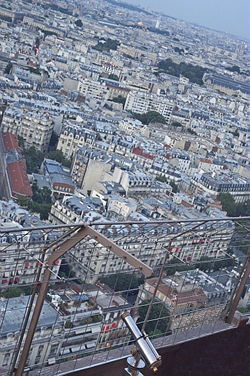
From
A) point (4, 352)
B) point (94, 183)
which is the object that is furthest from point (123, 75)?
point (4, 352)

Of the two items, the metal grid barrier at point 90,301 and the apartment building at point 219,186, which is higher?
the metal grid barrier at point 90,301

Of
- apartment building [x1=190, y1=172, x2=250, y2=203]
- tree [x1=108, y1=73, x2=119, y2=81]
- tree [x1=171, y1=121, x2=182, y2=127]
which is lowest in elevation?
tree [x1=108, y1=73, x2=119, y2=81]

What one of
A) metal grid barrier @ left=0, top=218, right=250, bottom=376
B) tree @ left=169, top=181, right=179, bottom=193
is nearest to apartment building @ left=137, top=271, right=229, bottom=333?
metal grid barrier @ left=0, top=218, right=250, bottom=376

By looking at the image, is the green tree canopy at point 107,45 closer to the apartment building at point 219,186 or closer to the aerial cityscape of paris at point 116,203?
the aerial cityscape of paris at point 116,203

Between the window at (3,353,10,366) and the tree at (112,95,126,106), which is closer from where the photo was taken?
the window at (3,353,10,366)

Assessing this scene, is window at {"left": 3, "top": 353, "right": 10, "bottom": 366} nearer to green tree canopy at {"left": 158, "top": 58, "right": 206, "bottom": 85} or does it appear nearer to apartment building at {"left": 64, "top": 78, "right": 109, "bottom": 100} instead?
apartment building at {"left": 64, "top": 78, "right": 109, "bottom": 100}

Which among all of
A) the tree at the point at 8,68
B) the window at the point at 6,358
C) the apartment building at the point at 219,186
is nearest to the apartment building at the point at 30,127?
the apartment building at the point at 219,186
